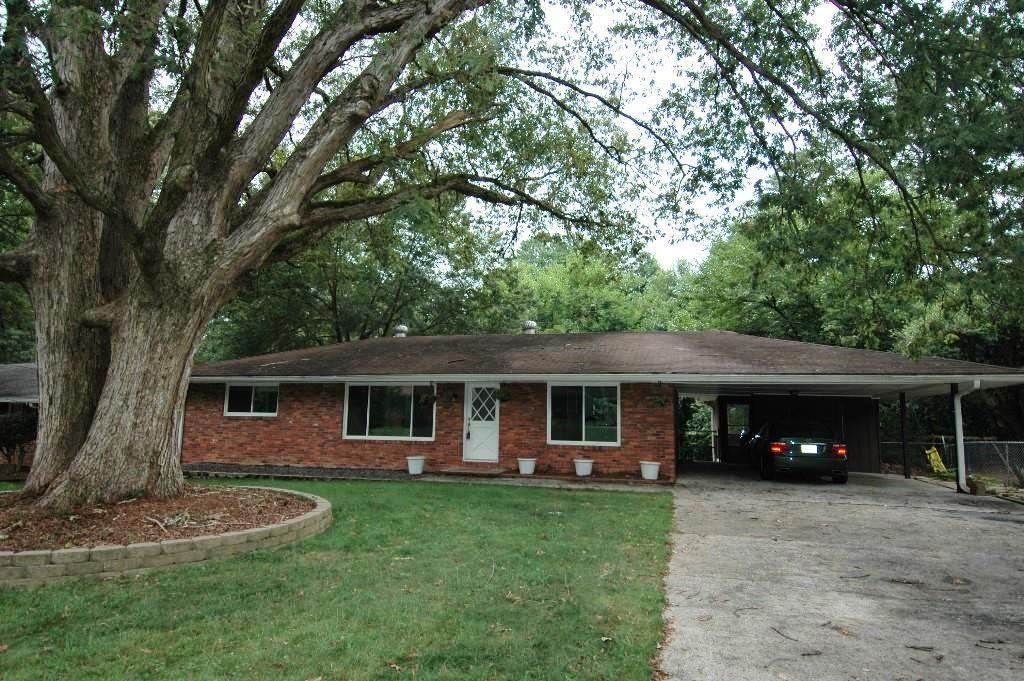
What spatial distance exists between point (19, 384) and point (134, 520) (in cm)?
1836

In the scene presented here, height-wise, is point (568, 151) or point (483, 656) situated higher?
Answer: point (568, 151)

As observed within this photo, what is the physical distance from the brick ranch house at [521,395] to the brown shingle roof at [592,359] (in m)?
0.05

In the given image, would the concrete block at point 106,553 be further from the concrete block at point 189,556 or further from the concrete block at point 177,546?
the concrete block at point 189,556

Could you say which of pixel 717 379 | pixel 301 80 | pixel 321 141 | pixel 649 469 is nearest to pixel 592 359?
pixel 649 469

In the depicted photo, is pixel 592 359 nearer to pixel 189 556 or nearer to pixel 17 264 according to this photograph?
pixel 189 556

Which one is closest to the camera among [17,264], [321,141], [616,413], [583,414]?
[321,141]

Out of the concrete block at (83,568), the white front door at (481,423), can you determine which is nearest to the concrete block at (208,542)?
the concrete block at (83,568)

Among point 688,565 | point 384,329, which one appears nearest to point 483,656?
point 688,565

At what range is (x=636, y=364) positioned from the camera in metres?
13.4

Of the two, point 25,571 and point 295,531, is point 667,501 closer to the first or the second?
point 295,531

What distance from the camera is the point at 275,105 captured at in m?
8.33

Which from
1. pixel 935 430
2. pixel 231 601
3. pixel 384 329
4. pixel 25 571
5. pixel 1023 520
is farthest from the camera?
pixel 384 329

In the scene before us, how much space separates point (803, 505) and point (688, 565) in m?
5.28

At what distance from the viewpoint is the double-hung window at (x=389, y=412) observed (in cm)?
1529
